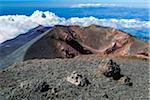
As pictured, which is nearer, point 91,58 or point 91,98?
point 91,98

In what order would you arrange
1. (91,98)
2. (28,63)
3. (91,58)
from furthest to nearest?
1. (91,58)
2. (28,63)
3. (91,98)

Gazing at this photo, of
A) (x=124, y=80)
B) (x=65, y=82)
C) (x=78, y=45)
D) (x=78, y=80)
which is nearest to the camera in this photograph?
(x=78, y=80)

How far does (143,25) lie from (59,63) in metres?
90.2

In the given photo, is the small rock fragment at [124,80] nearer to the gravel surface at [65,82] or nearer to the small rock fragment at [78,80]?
the gravel surface at [65,82]

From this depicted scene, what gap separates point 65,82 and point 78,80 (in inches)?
12.5

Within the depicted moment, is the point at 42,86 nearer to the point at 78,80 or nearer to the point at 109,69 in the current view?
the point at 78,80

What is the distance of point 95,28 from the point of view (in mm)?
16328

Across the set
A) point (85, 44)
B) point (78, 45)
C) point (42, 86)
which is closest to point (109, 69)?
point (42, 86)

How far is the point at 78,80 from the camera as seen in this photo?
9.45 m

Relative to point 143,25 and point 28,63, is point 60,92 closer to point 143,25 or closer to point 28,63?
point 28,63

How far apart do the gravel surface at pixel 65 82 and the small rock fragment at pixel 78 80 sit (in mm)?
77

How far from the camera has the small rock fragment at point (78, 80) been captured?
9.40 m

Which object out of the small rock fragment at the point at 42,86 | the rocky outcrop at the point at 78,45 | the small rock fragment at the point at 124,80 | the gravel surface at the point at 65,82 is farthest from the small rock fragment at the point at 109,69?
the rocky outcrop at the point at 78,45

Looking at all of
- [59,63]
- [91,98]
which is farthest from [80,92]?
[59,63]
